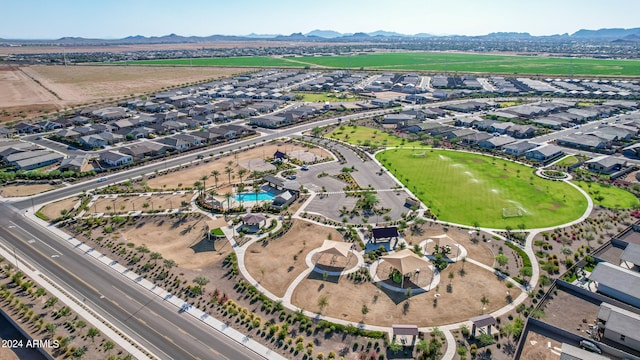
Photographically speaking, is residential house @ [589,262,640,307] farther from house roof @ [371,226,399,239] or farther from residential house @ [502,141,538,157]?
residential house @ [502,141,538,157]

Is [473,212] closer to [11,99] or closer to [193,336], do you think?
[193,336]

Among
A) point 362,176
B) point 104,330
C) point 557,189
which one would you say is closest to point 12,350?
point 104,330

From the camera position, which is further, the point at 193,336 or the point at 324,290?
the point at 324,290

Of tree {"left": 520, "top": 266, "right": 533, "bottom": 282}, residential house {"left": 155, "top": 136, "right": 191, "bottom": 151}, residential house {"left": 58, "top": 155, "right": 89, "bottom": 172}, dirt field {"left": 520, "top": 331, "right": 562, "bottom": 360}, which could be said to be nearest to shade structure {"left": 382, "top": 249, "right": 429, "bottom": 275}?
tree {"left": 520, "top": 266, "right": 533, "bottom": 282}

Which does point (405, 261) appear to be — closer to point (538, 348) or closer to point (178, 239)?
point (538, 348)

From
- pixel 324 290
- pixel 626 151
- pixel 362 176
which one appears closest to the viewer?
pixel 324 290

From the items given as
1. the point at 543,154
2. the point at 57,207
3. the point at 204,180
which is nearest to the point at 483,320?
the point at 204,180

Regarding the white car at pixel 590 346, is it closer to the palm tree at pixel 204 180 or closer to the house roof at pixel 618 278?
the house roof at pixel 618 278
